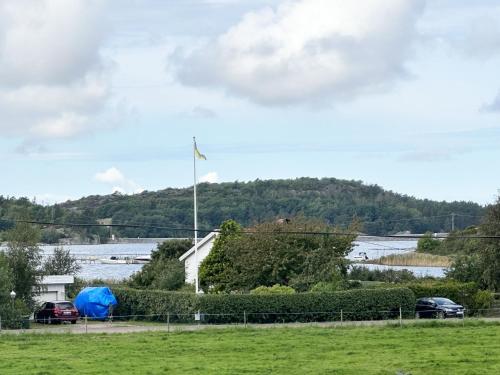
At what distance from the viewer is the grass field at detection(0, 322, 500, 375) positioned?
105 ft

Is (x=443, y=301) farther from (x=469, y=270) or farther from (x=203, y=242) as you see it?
(x=203, y=242)

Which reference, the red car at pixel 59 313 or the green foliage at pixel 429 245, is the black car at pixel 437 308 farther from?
the green foliage at pixel 429 245

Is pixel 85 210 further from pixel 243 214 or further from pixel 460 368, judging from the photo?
pixel 460 368

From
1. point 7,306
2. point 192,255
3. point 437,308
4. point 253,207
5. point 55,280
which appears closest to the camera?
point 7,306

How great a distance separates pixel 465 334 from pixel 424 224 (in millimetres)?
→ 152566

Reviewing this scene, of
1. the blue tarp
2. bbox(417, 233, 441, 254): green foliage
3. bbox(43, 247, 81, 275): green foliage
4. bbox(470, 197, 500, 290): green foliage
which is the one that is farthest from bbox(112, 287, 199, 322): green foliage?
bbox(417, 233, 441, 254): green foliage

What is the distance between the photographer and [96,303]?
5975 centimetres

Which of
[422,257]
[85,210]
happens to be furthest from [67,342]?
[85,210]

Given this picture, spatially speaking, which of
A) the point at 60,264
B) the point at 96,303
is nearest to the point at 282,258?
the point at 96,303

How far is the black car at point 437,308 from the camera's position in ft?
183

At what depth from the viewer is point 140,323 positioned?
5603cm

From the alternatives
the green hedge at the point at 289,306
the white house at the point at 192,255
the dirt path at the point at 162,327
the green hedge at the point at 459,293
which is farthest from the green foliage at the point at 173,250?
the green hedge at the point at 459,293

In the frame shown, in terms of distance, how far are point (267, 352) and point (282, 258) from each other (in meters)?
25.1

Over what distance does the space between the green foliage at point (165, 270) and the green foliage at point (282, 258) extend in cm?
506
